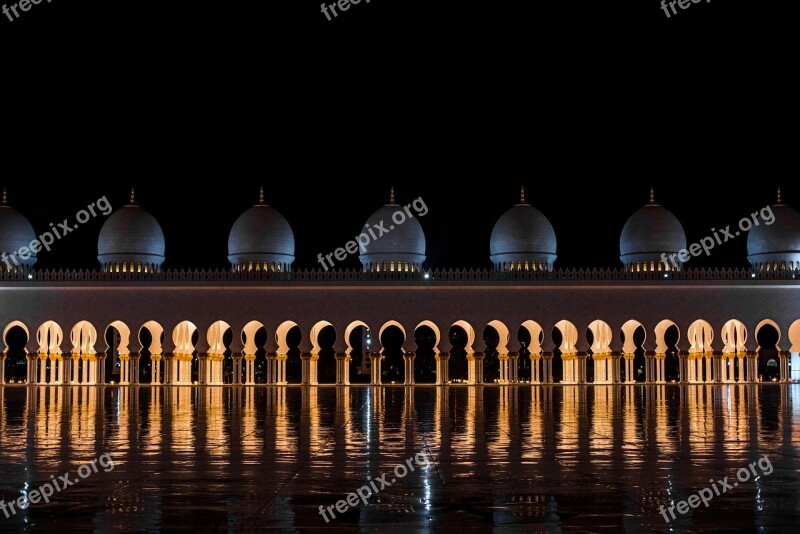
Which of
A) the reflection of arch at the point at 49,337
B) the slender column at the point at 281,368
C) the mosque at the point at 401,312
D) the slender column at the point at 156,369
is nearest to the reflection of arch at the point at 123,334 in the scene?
the mosque at the point at 401,312

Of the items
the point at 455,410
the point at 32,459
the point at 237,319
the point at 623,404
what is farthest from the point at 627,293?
the point at 32,459

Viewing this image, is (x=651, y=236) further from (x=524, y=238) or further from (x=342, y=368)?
(x=342, y=368)

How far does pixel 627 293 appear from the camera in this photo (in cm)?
2692

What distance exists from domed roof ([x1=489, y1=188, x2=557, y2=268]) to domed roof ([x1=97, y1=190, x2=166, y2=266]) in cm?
910

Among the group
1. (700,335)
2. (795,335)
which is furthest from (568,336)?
(795,335)

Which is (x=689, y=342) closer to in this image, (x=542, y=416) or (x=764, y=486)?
(x=542, y=416)

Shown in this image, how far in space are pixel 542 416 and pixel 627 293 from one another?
15743 mm

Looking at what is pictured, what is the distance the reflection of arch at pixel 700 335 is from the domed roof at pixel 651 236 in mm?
2060

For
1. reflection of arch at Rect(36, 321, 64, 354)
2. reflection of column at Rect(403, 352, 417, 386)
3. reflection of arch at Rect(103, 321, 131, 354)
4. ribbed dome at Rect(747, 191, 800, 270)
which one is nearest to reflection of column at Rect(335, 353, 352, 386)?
reflection of column at Rect(403, 352, 417, 386)

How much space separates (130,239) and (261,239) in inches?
136

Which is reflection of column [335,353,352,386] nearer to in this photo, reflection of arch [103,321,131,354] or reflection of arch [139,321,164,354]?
reflection of arch [139,321,164,354]

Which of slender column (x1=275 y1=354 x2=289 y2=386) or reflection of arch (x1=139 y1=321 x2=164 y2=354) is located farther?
reflection of arch (x1=139 y1=321 x2=164 y2=354)

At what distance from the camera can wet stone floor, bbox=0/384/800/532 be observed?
472cm

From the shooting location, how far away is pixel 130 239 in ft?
93.1
